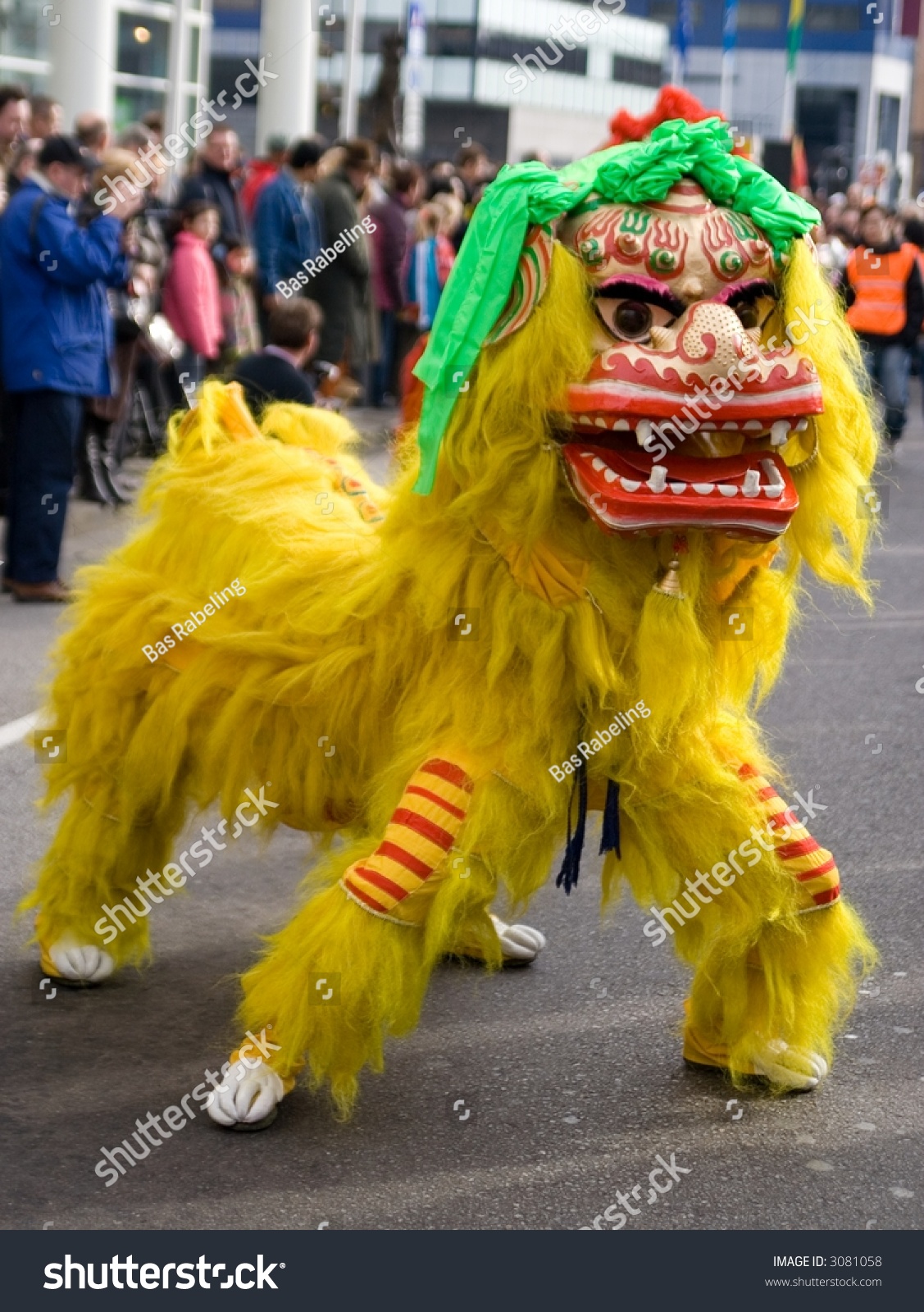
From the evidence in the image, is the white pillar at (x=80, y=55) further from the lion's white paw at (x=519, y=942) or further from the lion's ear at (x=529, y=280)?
the lion's ear at (x=529, y=280)

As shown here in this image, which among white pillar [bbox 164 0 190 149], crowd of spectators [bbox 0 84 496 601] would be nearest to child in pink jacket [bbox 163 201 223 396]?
crowd of spectators [bbox 0 84 496 601]

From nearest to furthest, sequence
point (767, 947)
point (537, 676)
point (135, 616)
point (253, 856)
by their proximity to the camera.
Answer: point (537, 676)
point (767, 947)
point (135, 616)
point (253, 856)

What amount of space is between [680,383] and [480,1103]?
1460mm

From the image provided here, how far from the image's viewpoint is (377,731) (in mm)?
3506

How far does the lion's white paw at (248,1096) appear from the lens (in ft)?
11.0

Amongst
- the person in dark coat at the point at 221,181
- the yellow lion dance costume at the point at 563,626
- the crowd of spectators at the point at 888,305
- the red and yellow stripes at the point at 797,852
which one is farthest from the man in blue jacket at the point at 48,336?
the crowd of spectators at the point at 888,305

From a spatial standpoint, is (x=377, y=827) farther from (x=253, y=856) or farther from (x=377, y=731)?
(x=253, y=856)

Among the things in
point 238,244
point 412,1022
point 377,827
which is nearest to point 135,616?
point 377,827

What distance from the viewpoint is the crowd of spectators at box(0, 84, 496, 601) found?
7727 mm

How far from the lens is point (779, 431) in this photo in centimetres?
312

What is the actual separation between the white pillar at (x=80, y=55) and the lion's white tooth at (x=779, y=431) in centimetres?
1259

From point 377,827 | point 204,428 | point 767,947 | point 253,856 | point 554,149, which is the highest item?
point 554,149
